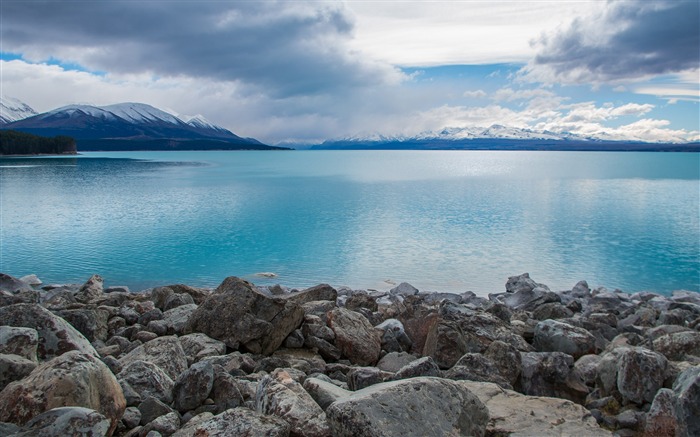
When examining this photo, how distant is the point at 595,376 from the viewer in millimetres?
7211

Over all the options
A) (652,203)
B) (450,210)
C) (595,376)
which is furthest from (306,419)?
(652,203)

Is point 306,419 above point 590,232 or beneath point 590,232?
above

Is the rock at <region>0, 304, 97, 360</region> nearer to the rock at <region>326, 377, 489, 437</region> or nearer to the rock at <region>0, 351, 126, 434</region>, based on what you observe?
the rock at <region>0, 351, 126, 434</region>

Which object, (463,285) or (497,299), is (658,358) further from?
(463,285)

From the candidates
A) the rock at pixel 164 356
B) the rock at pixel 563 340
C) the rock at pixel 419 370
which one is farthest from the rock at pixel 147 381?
the rock at pixel 563 340

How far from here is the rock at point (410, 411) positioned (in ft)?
13.5

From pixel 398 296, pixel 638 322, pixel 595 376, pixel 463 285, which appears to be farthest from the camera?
pixel 463 285

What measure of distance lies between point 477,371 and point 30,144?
163724 millimetres

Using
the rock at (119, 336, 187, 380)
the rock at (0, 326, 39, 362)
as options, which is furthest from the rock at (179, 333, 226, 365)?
the rock at (0, 326, 39, 362)

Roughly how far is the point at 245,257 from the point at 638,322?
16431mm

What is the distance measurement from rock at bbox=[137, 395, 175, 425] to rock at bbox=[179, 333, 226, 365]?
6.45 feet

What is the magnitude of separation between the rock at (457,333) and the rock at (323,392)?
8.26ft

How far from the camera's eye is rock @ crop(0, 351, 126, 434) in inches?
179

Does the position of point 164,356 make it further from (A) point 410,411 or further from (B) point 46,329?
(A) point 410,411
